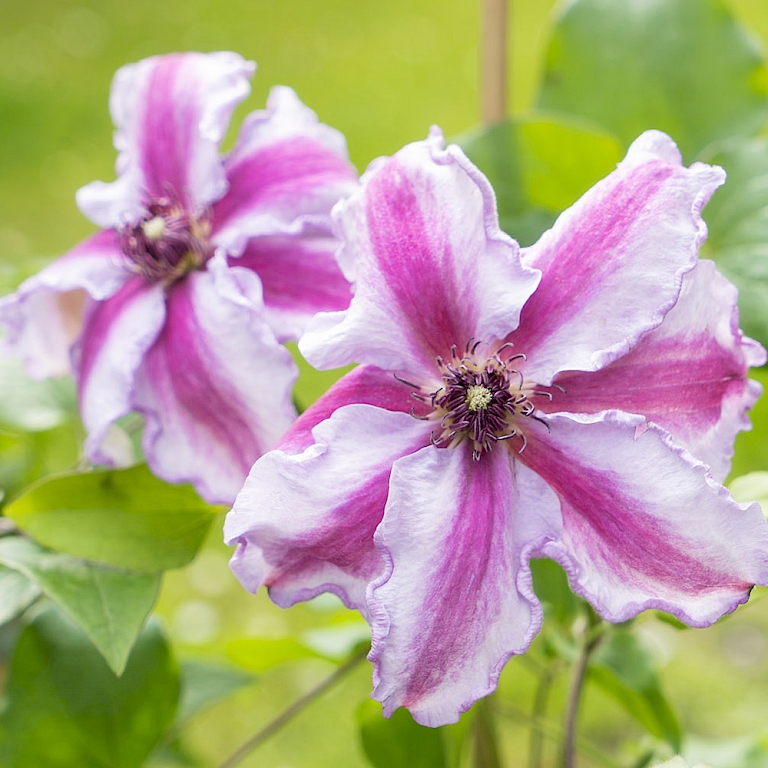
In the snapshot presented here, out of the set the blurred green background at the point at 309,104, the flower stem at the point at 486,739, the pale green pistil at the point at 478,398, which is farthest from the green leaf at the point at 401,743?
the blurred green background at the point at 309,104

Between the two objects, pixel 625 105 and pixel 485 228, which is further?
pixel 625 105

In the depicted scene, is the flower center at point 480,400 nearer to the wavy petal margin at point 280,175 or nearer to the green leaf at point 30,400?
the wavy petal margin at point 280,175

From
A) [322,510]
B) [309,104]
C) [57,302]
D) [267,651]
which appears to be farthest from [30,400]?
[309,104]

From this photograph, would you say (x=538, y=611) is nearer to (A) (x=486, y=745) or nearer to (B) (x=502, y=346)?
(B) (x=502, y=346)

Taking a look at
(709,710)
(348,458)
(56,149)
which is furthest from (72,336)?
(56,149)

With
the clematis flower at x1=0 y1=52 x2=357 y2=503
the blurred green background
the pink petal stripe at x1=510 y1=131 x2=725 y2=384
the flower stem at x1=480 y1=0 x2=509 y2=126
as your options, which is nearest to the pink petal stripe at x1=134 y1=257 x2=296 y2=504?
the clematis flower at x1=0 y1=52 x2=357 y2=503

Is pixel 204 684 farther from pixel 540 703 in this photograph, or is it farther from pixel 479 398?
pixel 479 398
